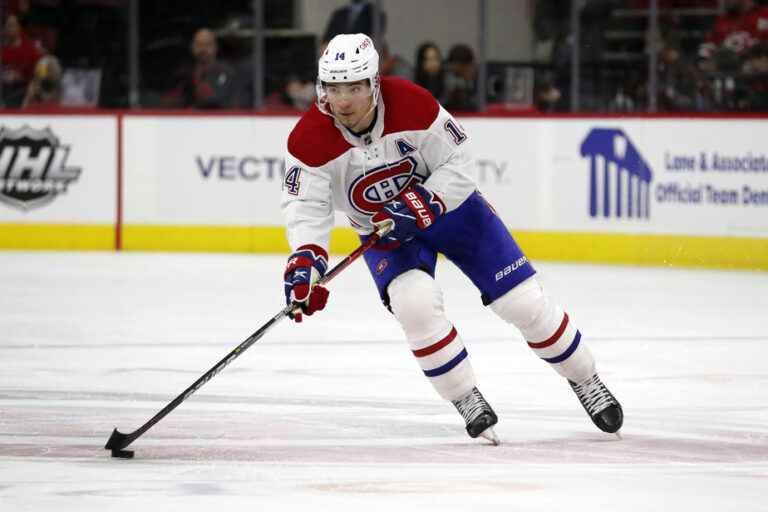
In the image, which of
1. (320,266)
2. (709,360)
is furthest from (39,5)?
(320,266)

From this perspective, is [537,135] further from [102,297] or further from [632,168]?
[102,297]

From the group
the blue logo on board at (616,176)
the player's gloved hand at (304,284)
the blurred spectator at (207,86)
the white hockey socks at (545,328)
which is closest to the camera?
the player's gloved hand at (304,284)

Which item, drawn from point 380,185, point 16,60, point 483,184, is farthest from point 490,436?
point 16,60

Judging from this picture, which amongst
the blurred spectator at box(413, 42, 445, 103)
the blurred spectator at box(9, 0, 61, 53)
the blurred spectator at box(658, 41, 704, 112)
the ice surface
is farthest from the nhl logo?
the blurred spectator at box(658, 41, 704, 112)

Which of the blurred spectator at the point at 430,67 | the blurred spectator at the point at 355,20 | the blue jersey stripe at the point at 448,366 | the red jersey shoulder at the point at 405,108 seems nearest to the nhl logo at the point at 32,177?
the blurred spectator at the point at 355,20

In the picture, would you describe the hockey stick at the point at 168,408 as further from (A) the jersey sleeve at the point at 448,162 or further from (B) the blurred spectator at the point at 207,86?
(B) the blurred spectator at the point at 207,86

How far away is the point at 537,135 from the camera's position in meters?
10.4

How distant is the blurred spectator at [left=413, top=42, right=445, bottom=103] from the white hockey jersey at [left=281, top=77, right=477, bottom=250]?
613cm

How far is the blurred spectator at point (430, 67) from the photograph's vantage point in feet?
35.2

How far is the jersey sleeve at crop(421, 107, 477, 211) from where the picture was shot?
4.57 m

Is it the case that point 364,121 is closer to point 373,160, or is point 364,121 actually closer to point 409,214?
point 373,160

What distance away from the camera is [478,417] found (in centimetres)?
455

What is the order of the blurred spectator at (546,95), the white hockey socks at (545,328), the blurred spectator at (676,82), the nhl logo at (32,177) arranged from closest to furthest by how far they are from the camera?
the white hockey socks at (545,328)
the blurred spectator at (676,82)
the blurred spectator at (546,95)
the nhl logo at (32,177)

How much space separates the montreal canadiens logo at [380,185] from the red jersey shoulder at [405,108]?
0.11 metres
